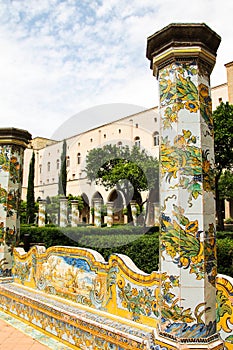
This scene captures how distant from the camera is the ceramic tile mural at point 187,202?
2.32 metres

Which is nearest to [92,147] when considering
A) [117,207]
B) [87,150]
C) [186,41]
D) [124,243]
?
[87,150]

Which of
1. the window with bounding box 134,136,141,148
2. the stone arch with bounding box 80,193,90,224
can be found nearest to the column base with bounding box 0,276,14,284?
the window with bounding box 134,136,141,148

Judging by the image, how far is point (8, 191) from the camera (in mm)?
5113

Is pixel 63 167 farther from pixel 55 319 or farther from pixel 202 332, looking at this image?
pixel 202 332

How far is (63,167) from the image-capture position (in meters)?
23.7

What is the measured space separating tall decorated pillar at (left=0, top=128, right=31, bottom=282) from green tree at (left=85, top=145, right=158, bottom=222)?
488 inches

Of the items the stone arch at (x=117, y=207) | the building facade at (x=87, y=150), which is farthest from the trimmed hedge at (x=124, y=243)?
the stone arch at (x=117, y=207)

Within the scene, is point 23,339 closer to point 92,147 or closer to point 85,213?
point 92,147

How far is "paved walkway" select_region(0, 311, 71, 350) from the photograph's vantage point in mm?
3420

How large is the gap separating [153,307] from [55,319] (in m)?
1.47

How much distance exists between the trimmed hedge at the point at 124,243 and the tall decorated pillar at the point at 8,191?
2.64 metres

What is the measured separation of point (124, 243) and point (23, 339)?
3.81 meters

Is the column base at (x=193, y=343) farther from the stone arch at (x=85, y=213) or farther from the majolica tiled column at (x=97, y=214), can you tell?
the stone arch at (x=85, y=213)

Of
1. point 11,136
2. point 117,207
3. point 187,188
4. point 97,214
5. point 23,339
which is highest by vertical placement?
point 11,136
